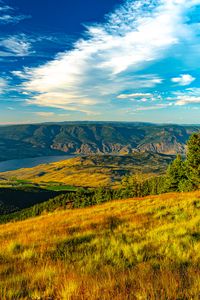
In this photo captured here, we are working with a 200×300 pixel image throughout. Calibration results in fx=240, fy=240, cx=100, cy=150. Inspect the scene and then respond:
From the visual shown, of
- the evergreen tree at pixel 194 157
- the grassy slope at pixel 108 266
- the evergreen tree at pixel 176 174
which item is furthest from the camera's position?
the evergreen tree at pixel 176 174

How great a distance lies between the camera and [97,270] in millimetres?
5684

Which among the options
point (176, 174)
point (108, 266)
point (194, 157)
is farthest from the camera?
point (176, 174)

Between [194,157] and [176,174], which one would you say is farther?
[176,174]

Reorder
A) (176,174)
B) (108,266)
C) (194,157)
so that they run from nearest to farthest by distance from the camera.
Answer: (108,266), (194,157), (176,174)

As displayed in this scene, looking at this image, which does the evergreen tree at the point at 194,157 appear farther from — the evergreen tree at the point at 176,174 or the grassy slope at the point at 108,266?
the grassy slope at the point at 108,266

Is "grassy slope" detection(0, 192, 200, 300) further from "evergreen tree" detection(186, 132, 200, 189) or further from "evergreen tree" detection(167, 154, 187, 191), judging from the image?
"evergreen tree" detection(167, 154, 187, 191)

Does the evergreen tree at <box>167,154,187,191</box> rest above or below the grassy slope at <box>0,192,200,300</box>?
below

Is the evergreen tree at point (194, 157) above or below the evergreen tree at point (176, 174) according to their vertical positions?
above

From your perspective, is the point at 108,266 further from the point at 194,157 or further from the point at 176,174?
the point at 176,174

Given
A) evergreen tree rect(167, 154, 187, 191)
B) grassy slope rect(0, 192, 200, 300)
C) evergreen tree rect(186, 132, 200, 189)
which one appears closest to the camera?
grassy slope rect(0, 192, 200, 300)

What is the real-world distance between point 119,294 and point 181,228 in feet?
19.0

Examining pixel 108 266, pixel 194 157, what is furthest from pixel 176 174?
pixel 108 266

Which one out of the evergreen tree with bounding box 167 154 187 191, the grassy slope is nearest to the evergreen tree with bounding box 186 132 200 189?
the evergreen tree with bounding box 167 154 187 191

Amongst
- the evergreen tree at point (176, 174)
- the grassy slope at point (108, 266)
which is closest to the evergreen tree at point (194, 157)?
the evergreen tree at point (176, 174)
